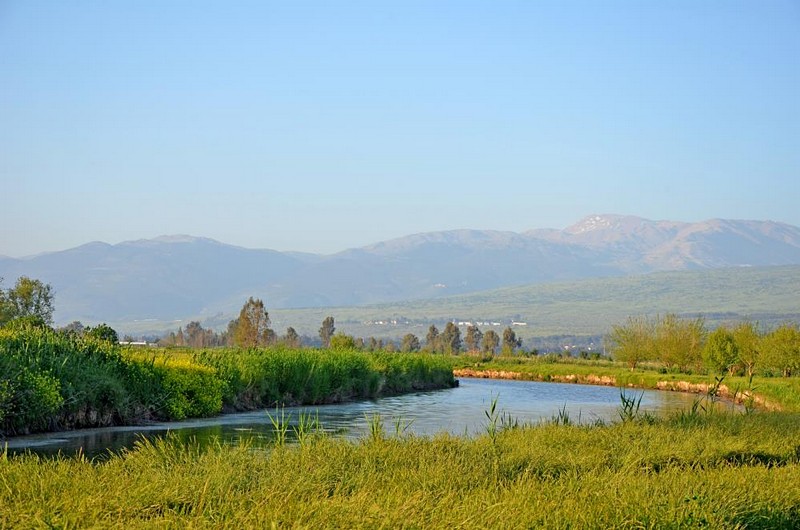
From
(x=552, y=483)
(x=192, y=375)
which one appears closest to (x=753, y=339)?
(x=192, y=375)

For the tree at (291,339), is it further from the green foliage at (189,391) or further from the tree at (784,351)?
the green foliage at (189,391)

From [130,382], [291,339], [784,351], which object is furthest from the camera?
[291,339]

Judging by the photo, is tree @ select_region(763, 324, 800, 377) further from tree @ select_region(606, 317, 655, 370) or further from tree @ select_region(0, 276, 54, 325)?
tree @ select_region(0, 276, 54, 325)

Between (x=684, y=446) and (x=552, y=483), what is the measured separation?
4852mm

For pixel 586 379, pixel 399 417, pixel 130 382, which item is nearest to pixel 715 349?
pixel 586 379

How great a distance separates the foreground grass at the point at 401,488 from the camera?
30.0ft

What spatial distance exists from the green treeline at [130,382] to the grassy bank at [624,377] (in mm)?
16416

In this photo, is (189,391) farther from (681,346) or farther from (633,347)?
(633,347)

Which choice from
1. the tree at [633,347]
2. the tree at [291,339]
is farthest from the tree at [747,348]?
the tree at [291,339]

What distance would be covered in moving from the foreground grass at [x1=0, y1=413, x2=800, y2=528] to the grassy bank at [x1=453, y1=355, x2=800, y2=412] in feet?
80.8

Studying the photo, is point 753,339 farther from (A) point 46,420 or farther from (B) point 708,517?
(B) point 708,517

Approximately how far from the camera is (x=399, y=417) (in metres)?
16.5

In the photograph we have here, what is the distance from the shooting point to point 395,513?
9070 millimetres

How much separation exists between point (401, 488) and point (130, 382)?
55.8 feet
